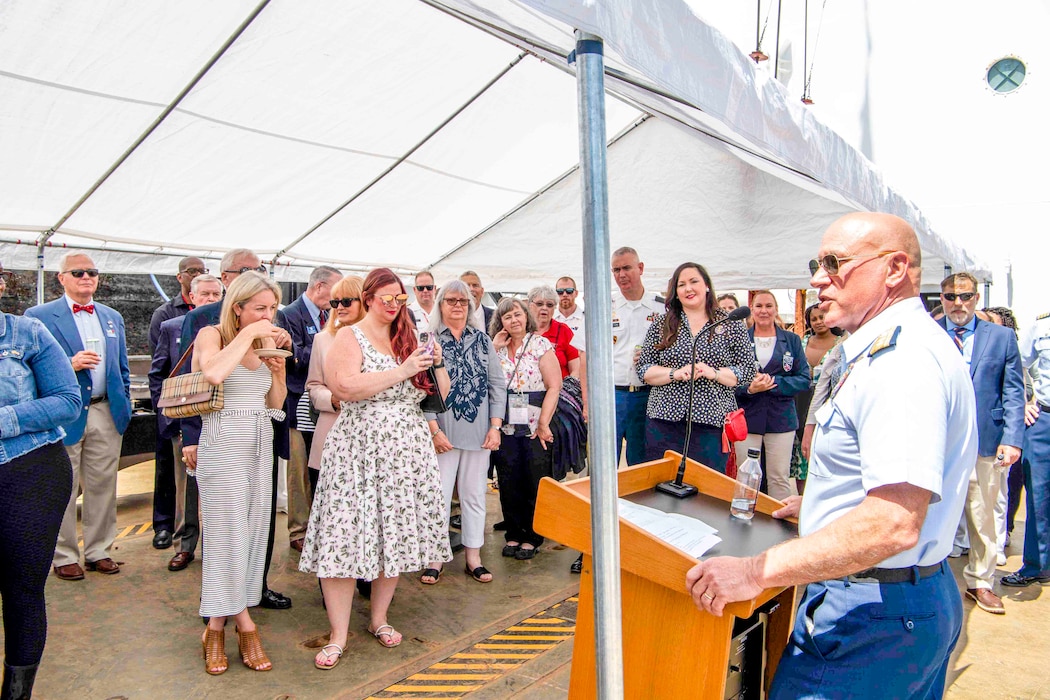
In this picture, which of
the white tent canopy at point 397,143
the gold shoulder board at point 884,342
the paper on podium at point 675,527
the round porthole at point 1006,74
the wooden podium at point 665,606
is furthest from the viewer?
the round porthole at point 1006,74

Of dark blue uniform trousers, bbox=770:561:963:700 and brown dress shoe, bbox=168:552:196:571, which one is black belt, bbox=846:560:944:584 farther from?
brown dress shoe, bbox=168:552:196:571

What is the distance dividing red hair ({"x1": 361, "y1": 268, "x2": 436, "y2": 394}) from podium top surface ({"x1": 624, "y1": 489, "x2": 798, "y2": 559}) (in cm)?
157

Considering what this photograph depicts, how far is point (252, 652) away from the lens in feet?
10.9

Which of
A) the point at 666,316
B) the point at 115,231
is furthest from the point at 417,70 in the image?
the point at 115,231

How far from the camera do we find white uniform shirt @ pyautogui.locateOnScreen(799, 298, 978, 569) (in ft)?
4.44

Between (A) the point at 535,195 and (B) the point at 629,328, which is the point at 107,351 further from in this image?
(A) the point at 535,195

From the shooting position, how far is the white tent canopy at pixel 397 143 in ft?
9.43

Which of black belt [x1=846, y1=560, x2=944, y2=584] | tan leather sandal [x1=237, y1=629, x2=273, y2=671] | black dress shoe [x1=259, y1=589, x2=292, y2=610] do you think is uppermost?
black belt [x1=846, y1=560, x2=944, y2=584]

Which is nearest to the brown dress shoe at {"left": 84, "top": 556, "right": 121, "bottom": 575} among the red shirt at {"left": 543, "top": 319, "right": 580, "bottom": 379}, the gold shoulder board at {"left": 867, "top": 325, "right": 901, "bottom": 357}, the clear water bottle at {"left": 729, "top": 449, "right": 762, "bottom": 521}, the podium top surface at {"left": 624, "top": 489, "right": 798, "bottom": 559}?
the red shirt at {"left": 543, "top": 319, "right": 580, "bottom": 379}

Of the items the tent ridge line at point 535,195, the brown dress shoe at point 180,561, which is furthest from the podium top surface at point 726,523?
the tent ridge line at point 535,195

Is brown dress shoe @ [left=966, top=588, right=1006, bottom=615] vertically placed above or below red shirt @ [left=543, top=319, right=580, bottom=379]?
Answer: below

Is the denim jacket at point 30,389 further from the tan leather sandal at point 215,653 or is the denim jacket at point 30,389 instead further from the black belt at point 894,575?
the black belt at point 894,575

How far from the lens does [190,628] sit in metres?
3.79

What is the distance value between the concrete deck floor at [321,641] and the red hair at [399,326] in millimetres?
1355
